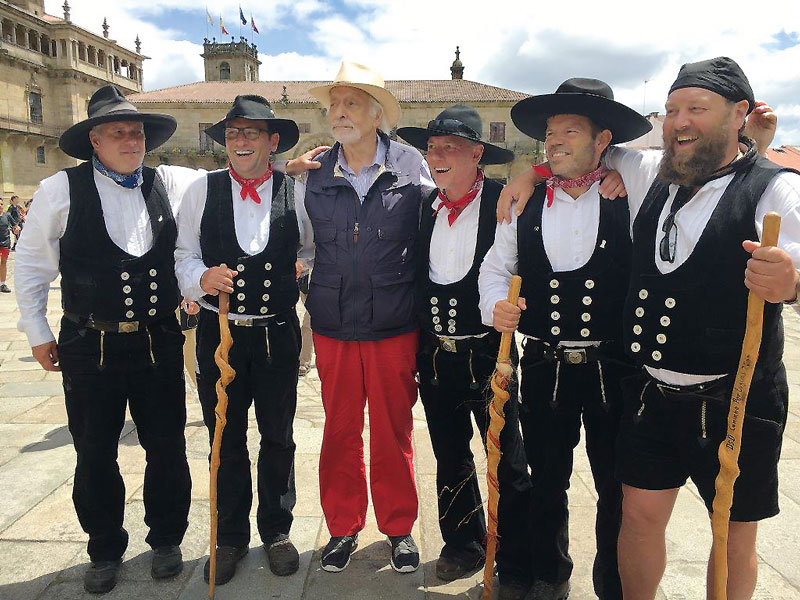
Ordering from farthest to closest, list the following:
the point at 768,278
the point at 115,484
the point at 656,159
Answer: the point at 115,484 < the point at 656,159 < the point at 768,278

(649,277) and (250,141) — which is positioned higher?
(250,141)

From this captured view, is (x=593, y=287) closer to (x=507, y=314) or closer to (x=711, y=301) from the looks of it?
(x=507, y=314)

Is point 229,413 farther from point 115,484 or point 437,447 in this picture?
point 437,447

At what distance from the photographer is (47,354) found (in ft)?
9.74

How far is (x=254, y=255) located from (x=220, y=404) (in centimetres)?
73

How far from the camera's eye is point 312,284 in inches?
124

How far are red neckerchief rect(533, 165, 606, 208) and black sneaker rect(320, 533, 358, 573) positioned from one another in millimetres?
1975

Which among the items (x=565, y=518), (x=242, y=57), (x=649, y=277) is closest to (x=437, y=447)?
(x=565, y=518)

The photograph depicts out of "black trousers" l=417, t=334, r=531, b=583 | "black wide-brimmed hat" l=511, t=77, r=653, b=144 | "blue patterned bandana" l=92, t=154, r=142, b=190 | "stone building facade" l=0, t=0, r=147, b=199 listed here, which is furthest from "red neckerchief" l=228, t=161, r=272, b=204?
"stone building facade" l=0, t=0, r=147, b=199

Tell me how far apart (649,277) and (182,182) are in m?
2.35

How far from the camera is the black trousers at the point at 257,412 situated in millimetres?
3014

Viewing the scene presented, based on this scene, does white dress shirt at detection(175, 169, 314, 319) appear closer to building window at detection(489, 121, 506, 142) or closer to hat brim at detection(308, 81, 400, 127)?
hat brim at detection(308, 81, 400, 127)

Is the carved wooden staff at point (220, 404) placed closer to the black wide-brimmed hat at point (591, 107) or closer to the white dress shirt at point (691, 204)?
the black wide-brimmed hat at point (591, 107)

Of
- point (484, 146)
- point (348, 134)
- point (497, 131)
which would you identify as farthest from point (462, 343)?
point (497, 131)
